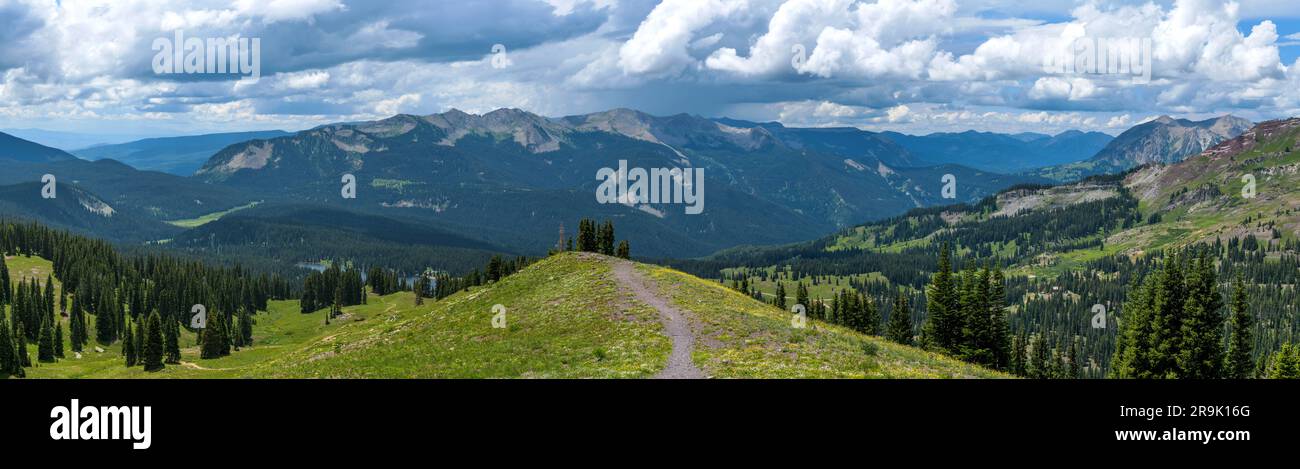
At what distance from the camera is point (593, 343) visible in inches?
1925

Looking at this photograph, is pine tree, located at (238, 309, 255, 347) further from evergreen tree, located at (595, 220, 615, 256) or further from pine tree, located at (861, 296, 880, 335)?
pine tree, located at (861, 296, 880, 335)

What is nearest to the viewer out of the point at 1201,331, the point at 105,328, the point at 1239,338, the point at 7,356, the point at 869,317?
the point at 1201,331

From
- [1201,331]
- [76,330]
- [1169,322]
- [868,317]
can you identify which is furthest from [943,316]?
[76,330]

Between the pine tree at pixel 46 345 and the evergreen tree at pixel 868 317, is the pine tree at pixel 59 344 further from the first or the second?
the evergreen tree at pixel 868 317

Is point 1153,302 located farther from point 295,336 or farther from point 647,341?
point 295,336

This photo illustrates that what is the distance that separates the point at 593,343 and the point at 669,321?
7.23 metres

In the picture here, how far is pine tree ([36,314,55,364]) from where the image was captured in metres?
144

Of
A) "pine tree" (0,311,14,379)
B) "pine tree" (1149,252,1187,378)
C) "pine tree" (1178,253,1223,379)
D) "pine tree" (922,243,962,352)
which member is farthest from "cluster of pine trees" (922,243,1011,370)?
"pine tree" (0,311,14,379)

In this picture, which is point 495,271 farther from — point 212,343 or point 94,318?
point 94,318

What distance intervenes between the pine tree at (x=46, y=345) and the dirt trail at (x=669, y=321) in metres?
133

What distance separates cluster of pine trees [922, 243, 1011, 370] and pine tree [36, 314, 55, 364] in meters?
167
